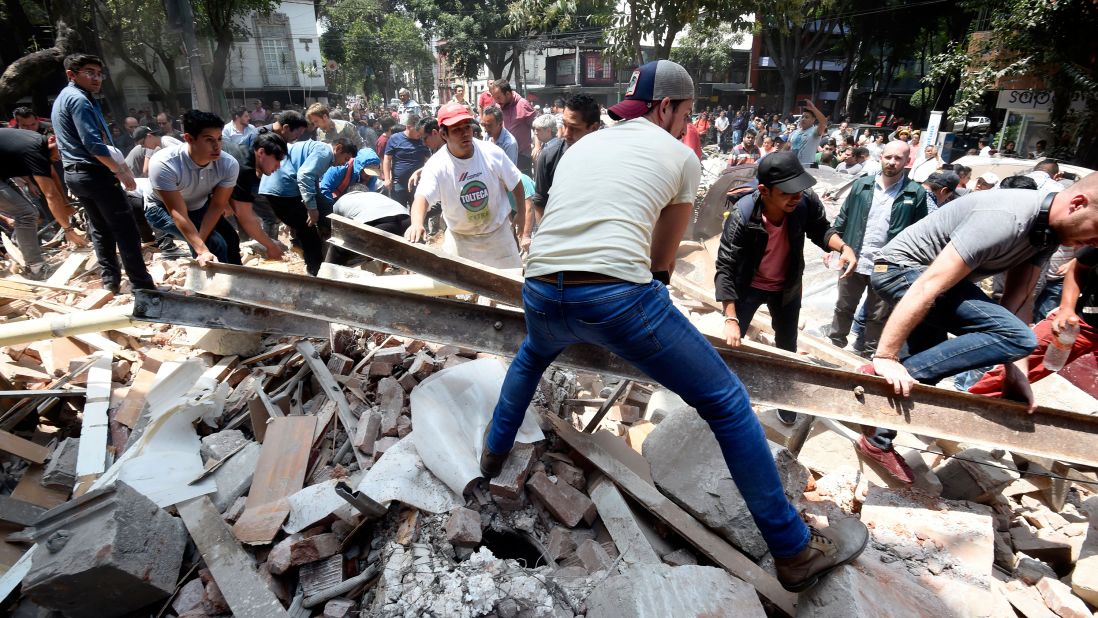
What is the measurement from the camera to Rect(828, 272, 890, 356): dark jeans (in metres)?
4.53

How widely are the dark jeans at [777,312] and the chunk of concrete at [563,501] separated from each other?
1.69m

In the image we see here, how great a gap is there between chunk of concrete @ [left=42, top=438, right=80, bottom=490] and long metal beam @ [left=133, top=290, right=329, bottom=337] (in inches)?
32.4

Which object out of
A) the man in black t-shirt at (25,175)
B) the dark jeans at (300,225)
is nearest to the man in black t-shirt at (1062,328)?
the dark jeans at (300,225)

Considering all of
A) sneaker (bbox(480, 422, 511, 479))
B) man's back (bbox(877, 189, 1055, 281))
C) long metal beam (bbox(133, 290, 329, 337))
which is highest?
man's back (bbox(877, 189, 1055, 281))

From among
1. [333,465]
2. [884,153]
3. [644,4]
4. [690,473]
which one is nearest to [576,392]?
[690,473]

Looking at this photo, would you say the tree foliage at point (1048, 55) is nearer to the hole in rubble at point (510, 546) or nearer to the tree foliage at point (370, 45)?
the hole in rubble at point (510, 546)

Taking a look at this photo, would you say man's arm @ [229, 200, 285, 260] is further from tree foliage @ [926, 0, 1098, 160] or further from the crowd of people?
tree foliage @ [926, 0, 1098, 160]

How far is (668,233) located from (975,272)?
1515 mm

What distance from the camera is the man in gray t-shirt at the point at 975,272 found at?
87.1 inches

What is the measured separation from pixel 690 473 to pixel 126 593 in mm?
2257

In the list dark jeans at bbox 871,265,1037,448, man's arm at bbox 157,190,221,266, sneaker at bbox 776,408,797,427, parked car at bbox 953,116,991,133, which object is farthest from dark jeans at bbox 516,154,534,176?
parked car at bbox 953,116,991,133

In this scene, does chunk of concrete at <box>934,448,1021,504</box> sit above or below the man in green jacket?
below

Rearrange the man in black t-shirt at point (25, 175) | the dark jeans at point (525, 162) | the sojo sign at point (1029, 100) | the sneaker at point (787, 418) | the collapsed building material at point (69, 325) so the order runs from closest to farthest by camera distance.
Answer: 1. the collapsed building material at point (69, 325)
2. the sneaker at point (787, 418)
3. the man in black t-shirt at point (25, 175)
4. the dark jeans at point (525, 162)
5. the sojo sign at point (1029, 100)

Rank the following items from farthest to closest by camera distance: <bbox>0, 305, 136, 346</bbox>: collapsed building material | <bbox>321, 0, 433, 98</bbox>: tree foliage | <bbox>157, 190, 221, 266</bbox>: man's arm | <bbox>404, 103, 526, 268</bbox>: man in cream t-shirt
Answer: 1. <bbox>321, 0, 433, 98</bbox>: tree foliage
2. <bbox>404, 103, 526, 268</bbox>: man in cream t-shirt
3. <bbox>157, 190, 221, 266</bbox>: man's arm
4. <bbox>0, 305, 136, 346</bbox>: collapsed building material
